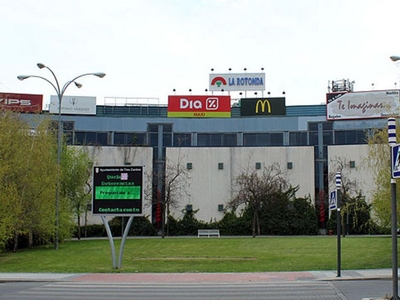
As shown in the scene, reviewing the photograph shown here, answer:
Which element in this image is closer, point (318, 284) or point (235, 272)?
point (318, 284)

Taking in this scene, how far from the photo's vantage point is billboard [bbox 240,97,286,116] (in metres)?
59.5

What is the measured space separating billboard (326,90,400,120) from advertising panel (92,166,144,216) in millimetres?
36973

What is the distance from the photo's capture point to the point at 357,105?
57.4 m

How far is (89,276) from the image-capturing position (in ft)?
72.8

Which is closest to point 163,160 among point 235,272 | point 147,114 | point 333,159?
point 147,114

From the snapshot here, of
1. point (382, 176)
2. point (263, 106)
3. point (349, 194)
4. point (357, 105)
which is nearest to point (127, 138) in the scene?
point (263, 106)

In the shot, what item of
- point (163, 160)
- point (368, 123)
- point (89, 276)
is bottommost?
point (89, 276)

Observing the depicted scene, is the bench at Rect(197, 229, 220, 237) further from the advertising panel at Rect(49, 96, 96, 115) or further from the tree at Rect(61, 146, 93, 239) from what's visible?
the advertising panel at Rect(49, 96, 96, 115)

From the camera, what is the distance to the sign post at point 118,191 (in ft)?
79.5

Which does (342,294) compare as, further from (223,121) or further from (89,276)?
(223,121)

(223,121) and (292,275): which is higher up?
(223,121)

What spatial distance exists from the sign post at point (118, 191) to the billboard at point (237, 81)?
39874mm

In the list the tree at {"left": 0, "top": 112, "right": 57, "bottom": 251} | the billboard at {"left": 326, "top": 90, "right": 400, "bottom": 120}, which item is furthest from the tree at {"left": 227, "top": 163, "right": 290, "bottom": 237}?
the tree at {"left": 0, "top": 112, "right": 57, "bottom": 251}

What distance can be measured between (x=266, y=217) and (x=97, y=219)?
16894mm
